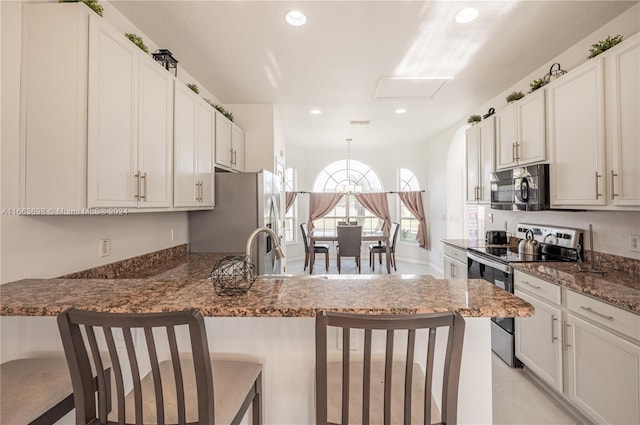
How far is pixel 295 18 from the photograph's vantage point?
2064 millimetres

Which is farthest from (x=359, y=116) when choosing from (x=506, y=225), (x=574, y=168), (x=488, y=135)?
(x=574, y=168)

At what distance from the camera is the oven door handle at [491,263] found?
7.93 feet

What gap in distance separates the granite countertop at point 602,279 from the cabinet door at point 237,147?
2.96m

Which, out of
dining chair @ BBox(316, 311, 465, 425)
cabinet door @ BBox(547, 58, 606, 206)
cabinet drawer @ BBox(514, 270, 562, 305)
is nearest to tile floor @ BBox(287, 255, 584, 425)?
cabinet drawer @ BBox(514, 270, 562, 305)

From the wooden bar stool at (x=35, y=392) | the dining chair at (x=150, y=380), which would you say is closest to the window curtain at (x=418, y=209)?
the dining chair at (x=150, y=380)

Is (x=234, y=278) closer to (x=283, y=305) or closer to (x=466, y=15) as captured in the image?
(x=283, y=305)

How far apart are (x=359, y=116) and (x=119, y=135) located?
3.39 metres

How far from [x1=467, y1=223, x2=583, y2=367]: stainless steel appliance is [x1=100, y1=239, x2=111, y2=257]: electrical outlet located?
2.81 metres

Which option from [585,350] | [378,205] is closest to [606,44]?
[585,350]

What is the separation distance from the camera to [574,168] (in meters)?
2.10

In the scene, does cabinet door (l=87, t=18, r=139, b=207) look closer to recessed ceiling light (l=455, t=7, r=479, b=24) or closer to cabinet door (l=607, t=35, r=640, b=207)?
recessed ceiling light (l=455, t=7, r=479, b=24)

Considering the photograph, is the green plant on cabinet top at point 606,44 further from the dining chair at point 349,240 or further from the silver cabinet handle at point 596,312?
the dining chair at point 349,240

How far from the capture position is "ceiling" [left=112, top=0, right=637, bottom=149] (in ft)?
6.47

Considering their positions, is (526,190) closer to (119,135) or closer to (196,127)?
(196,127)
